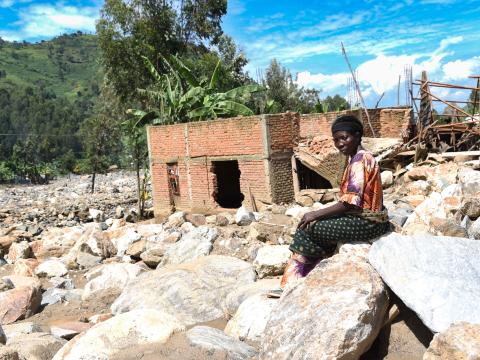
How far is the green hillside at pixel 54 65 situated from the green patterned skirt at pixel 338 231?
9997cm

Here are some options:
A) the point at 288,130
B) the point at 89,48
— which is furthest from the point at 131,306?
the point at 89,48

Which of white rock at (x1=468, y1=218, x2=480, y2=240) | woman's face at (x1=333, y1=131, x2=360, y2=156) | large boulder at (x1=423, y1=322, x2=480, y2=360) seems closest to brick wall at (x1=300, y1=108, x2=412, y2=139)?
white rock at (x1=468, y1=218, x2=480, y2=240)

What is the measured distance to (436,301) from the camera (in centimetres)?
328

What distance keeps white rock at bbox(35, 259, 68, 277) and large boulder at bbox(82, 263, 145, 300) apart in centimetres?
201

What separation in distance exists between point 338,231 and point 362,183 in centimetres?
41

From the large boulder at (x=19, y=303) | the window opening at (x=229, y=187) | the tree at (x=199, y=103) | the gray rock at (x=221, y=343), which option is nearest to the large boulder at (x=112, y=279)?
the large boulder at (x=19, y=303)

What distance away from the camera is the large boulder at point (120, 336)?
3.93m

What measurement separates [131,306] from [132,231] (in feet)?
20.0

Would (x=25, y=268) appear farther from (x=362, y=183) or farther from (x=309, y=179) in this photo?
(x=362, y=183)

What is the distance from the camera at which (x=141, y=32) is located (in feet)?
78.1

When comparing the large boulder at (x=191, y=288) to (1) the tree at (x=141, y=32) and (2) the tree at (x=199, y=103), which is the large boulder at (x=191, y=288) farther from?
(1) the tree at (x=141, y=32)

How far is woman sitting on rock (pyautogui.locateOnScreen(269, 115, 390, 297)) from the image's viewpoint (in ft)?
12.6

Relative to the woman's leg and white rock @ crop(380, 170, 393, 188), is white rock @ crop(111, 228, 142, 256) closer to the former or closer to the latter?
white rock @ crop(380, 170, 393, 188)

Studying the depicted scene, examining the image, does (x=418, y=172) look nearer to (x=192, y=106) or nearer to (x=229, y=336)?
(x=192, y=106)
